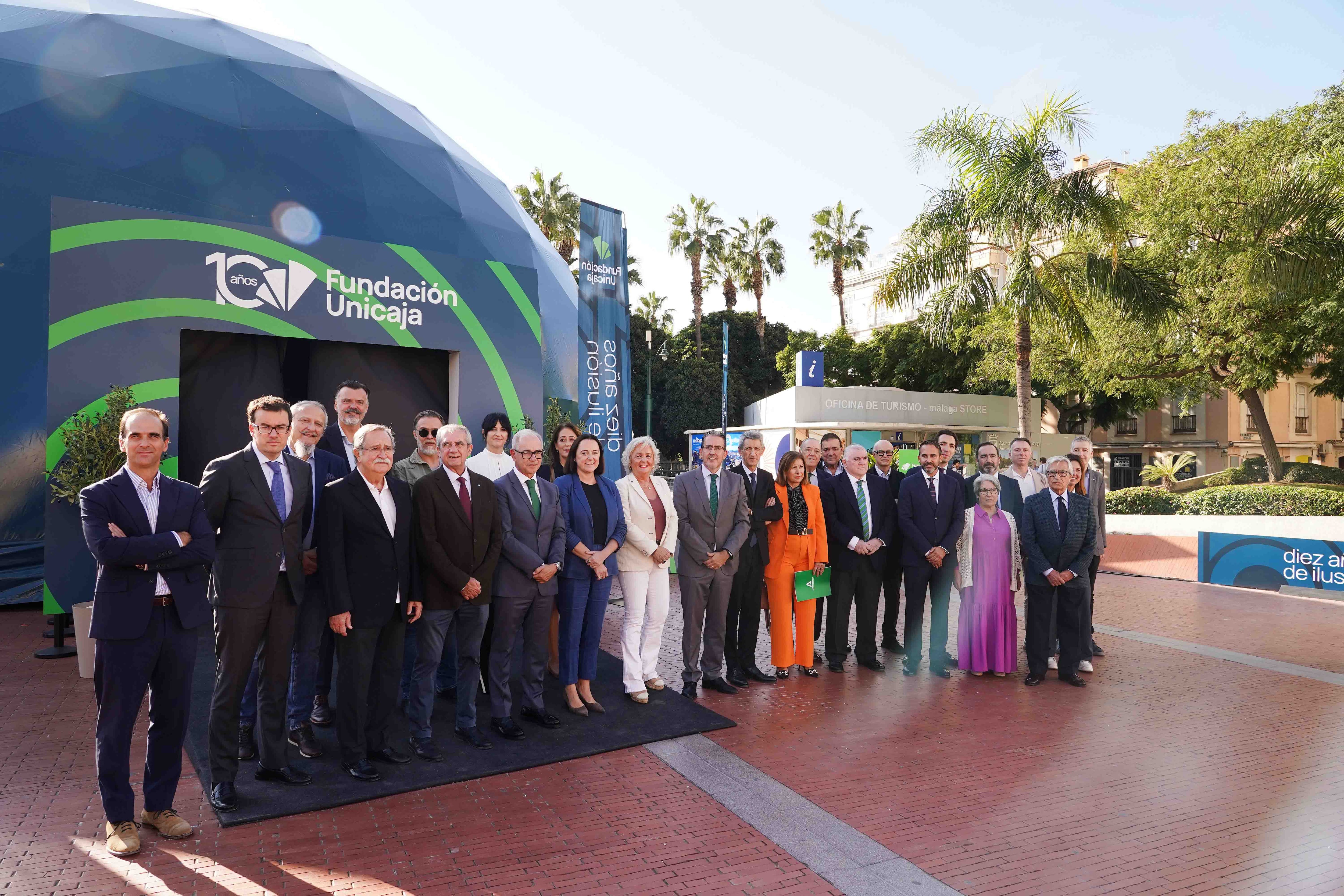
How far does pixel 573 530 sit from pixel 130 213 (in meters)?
5.72

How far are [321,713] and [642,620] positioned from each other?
7.86 ft

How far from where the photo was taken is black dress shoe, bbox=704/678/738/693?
6.59 meters

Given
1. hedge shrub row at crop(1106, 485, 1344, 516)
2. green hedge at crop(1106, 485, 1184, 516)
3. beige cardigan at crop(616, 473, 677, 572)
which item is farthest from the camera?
green hedge at crop(1106, 485, 1184, 516)

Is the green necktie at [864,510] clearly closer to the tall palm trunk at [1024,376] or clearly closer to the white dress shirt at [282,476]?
the white dress shirt at [282,476]

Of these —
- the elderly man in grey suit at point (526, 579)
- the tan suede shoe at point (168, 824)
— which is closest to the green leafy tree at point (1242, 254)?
the elderly man in grey suit at point (526, 579)

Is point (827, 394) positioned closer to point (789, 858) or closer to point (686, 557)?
point (686, 557)

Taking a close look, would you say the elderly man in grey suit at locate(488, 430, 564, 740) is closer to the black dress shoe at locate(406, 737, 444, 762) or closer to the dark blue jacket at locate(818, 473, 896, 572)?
the black dress shoe at locate(406, 737, 444, 762)

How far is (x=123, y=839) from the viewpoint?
12.5 ft

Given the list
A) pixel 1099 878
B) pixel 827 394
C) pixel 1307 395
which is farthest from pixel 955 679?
pixel 1307 395

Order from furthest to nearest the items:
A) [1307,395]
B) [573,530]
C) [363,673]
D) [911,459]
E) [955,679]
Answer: [1307,395] → [911,459] → [955,679] → [573,530] → [363,673]

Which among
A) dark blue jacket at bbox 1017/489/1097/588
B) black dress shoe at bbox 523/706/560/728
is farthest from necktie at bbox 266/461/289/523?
dark blue jacket at bbox 1017/489/1097/588

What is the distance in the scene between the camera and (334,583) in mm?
4547

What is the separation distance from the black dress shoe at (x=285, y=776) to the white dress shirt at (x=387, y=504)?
111cm

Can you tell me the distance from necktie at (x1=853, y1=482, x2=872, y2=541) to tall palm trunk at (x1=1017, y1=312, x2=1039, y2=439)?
11.2 metres
